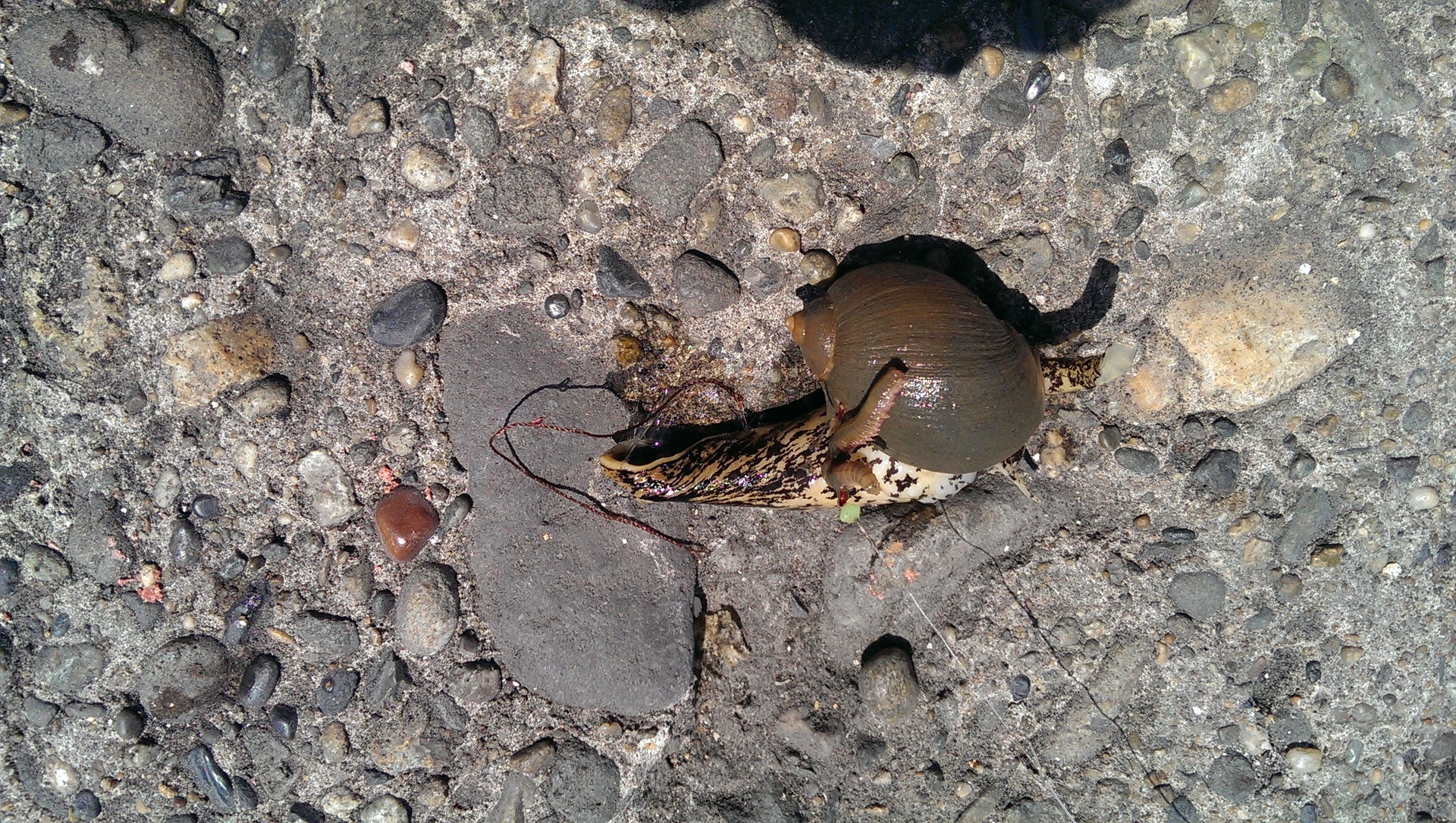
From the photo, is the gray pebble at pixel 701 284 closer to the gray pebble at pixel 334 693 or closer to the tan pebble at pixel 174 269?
the tan pebble at pixel 174 269

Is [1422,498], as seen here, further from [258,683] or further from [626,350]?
[258,683]

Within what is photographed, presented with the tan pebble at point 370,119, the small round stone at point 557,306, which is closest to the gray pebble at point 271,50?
the tan pebble at point 370,119

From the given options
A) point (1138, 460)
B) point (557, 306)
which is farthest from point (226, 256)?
point (1138, 460)

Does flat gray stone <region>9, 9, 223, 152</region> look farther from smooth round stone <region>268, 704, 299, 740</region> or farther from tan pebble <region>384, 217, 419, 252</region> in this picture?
smooth round stone <region>268, 704, 299, 740</region>

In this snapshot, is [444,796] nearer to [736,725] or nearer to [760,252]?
[736,725]

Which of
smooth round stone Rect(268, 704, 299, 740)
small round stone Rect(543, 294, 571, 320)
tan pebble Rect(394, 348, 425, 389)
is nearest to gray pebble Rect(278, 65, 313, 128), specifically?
tan pebble Rect(394, 348, 425, 389)

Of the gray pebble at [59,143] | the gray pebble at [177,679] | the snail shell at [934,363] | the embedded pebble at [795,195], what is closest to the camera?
the snail shell at [934,363]
